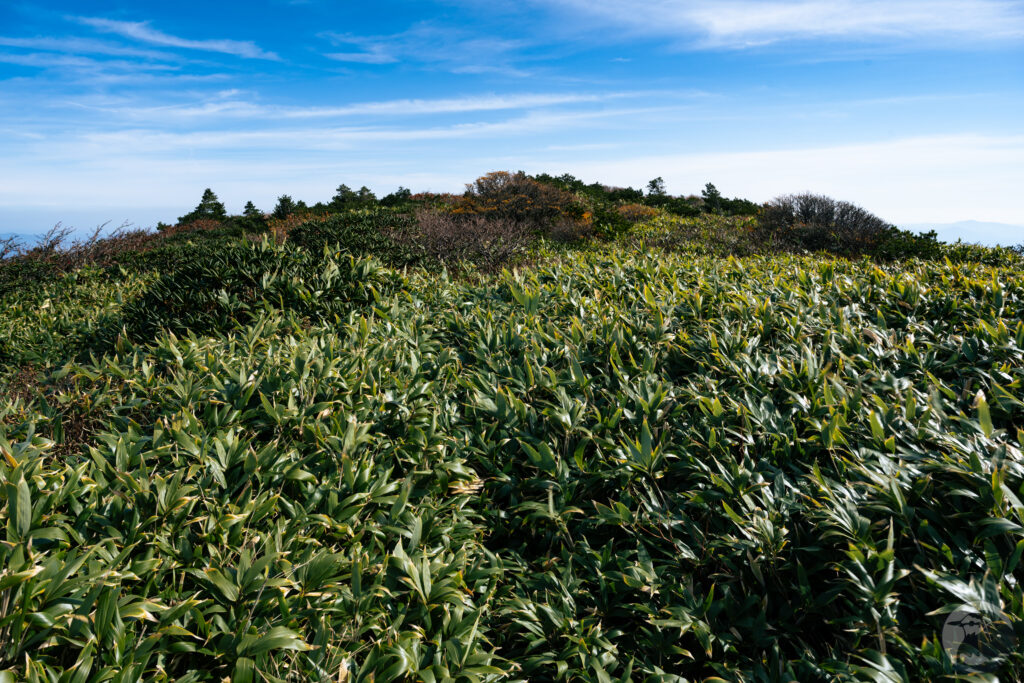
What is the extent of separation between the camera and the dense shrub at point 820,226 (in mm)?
15250

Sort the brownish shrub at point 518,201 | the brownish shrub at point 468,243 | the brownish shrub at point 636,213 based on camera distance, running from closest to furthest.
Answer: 1. the brownish shrub at point 468,243
2. the brownish shrub at point 518,201
3. the brownish shrub at point 636,213

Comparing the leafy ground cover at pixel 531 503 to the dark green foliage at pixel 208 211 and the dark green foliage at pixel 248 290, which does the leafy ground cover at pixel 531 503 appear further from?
the dark green foliage at pixel 208 211

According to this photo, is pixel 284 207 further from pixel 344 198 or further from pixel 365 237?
pixel 365 237

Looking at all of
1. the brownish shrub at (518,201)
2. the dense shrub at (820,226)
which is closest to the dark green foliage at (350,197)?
the brownish shrub at (518,201)

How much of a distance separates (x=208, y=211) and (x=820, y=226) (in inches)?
1154

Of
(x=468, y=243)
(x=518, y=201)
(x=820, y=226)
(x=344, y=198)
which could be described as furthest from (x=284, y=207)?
(x=820, y=226)

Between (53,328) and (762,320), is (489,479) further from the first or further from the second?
(53,328)

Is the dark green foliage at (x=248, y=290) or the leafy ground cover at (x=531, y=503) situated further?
the dark green foliage at (x=248, y=290)

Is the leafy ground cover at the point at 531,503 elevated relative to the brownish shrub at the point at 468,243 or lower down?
lower down

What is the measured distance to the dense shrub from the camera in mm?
15250

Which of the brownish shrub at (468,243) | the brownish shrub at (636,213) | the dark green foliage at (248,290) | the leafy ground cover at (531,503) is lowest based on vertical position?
the leafy ground cover at (531,503)

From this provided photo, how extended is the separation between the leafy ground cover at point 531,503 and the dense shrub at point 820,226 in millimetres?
11210

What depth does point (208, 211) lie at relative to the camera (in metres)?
29.1

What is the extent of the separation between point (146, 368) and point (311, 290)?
93.0 inches
